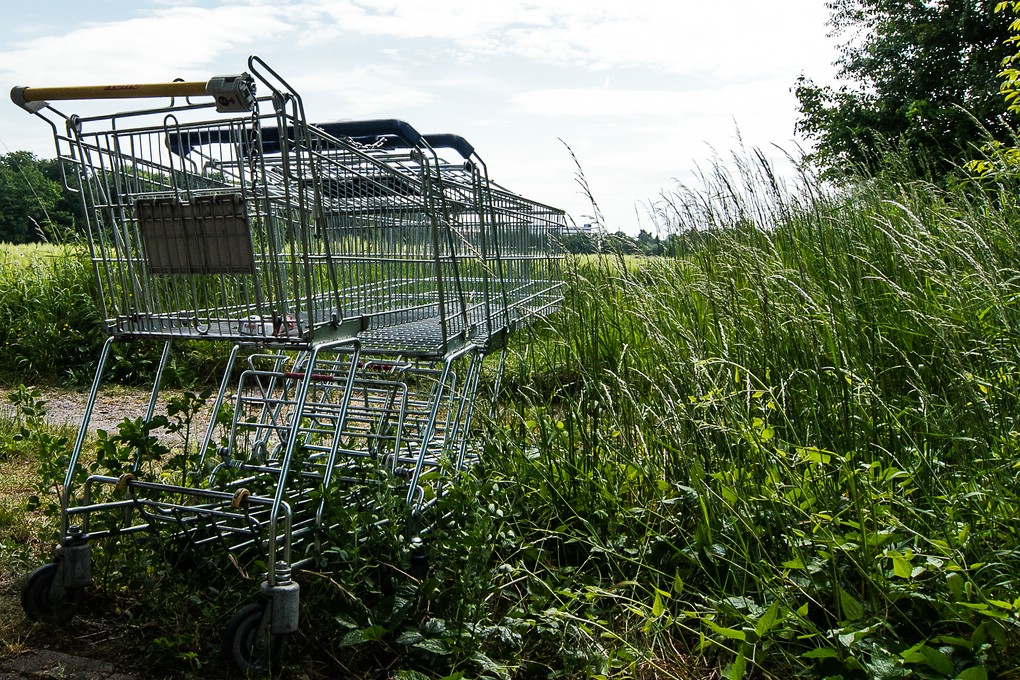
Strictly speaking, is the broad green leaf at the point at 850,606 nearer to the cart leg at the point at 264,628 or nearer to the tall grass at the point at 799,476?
the tall grass at the point at 799,476

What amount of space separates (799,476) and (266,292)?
1773 millimetres

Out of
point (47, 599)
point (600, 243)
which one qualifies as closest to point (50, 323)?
point (47, 599)

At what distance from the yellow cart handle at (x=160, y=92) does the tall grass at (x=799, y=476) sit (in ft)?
4.83

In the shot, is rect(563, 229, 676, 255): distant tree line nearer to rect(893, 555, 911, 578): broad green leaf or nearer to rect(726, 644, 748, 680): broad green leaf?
rect(893, 555, 911, 578): broad green leaf

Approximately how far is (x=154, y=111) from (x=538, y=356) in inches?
82.3

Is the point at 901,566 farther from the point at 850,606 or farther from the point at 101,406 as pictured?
the point at 101,406

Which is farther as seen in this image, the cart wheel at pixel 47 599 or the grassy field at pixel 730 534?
the cart wheel at pixel 47 599

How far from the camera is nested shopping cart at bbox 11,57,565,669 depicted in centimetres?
265

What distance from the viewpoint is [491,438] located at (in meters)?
3.58

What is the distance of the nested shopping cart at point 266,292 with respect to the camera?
8.71 ft

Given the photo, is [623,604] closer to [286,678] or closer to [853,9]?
[286,678]

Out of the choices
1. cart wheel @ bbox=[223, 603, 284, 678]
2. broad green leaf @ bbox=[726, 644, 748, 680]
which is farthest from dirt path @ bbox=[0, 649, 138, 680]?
broad green leaf @ bbox=[726, 644, 748, 680]

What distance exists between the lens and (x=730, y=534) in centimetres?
263

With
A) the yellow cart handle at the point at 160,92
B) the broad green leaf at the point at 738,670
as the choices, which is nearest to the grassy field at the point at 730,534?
the broad green leaf at the point at 738,670
